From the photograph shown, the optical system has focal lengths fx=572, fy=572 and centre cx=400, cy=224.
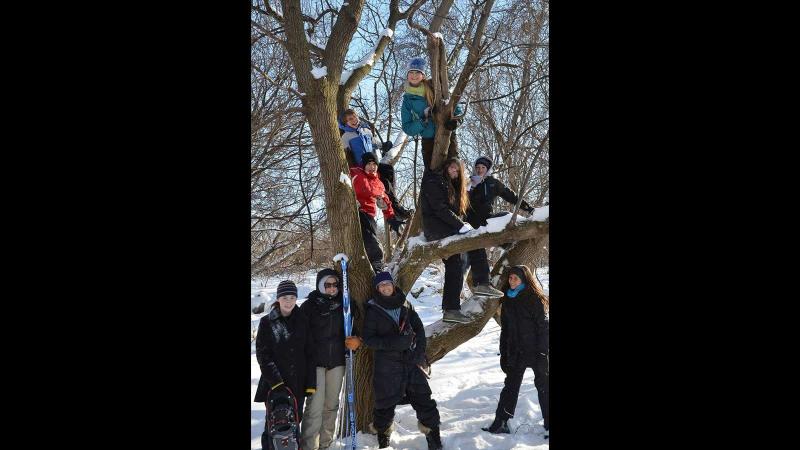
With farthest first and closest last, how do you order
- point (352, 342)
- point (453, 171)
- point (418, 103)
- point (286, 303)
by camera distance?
point (418, 103) < point (453, 171) < point (352, 342) < point (286, 303)

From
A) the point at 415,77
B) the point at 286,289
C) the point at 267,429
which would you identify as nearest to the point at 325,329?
the point at 286,289

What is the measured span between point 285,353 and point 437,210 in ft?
6.17

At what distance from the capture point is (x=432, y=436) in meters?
4.57

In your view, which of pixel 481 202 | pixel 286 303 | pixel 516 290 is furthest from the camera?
pixel 481 202

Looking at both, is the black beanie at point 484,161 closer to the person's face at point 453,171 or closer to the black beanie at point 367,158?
the person's face at point 453,171

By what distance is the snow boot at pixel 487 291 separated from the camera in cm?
535

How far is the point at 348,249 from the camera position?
4.85 metres

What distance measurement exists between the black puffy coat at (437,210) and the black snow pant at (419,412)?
1468 mm

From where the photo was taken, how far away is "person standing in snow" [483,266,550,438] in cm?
485

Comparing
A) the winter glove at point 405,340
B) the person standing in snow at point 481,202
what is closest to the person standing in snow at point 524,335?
the person standing in snow at point 481,202

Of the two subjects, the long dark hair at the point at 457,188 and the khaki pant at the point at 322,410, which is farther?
the long dark hair at the point at 457,188

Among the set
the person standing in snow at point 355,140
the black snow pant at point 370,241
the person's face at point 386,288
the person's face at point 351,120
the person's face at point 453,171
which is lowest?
the person's face at point 386,288

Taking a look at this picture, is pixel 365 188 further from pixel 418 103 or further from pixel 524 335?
pixel 524 335

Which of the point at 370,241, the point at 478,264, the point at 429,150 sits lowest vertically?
the point at 478,264
